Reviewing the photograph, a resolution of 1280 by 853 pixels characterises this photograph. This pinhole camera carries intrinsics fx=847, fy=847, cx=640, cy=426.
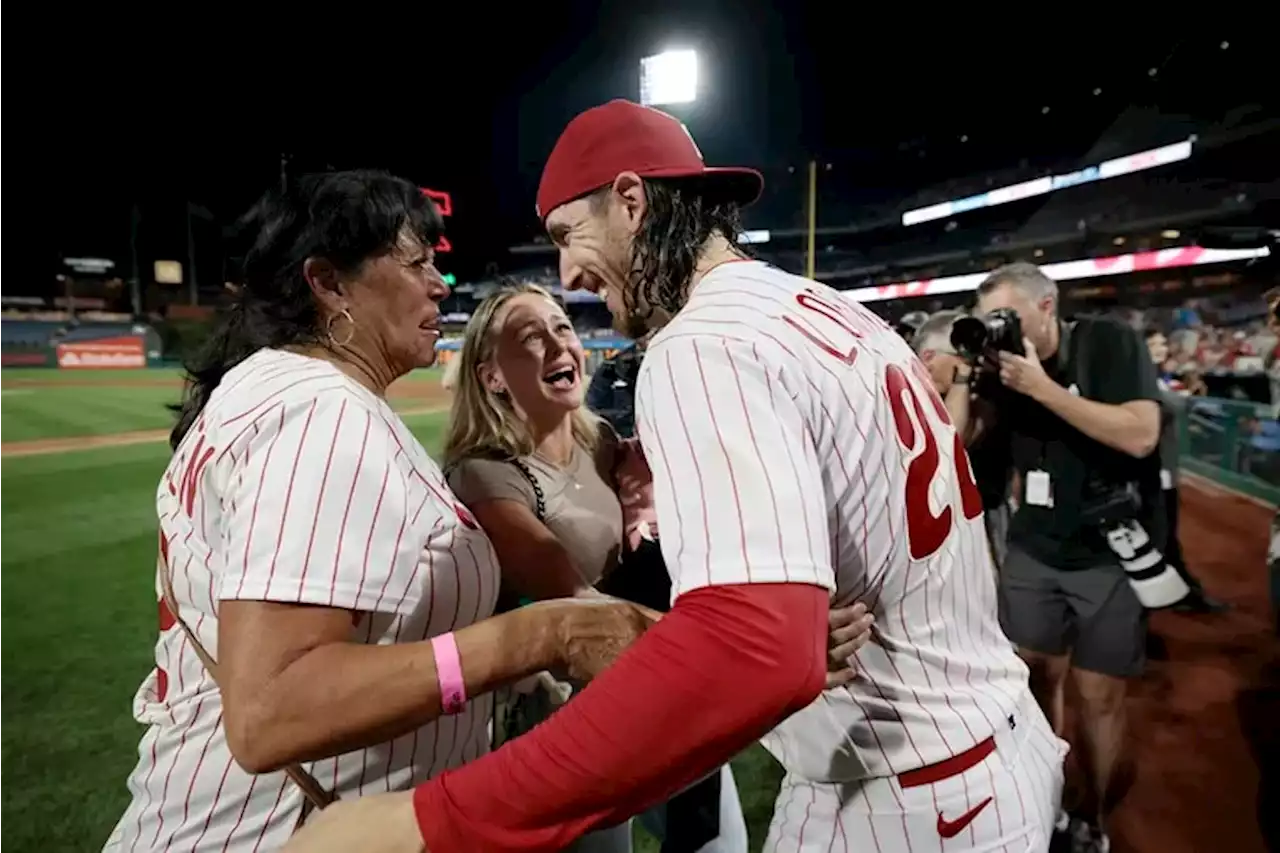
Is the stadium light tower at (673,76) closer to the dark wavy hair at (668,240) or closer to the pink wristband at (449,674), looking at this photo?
the dark wavy hair at (668,240)

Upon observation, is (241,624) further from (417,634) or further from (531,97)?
(531,97)

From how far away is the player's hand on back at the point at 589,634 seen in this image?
45.8 inches

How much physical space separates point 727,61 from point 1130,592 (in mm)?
23029

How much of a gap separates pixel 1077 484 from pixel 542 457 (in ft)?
7.99

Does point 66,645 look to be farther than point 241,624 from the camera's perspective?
Yes

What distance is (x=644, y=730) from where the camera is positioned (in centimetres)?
84

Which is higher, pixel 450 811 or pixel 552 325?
pixel 552 325

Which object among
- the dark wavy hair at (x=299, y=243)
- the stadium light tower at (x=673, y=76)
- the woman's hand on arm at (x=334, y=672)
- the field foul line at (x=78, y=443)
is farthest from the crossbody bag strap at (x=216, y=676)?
the stadium light tower at (x=673, y=76)

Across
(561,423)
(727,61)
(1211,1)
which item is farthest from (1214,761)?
(727,61)

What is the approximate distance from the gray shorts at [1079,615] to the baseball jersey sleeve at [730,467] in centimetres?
321

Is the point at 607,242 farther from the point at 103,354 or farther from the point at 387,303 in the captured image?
the point at 103,354

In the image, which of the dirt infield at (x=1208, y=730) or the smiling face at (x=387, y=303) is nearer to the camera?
the smiling face at (x=387, y=303)

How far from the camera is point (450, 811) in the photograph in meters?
0.86

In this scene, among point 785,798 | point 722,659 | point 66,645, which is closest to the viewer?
point 722,659
